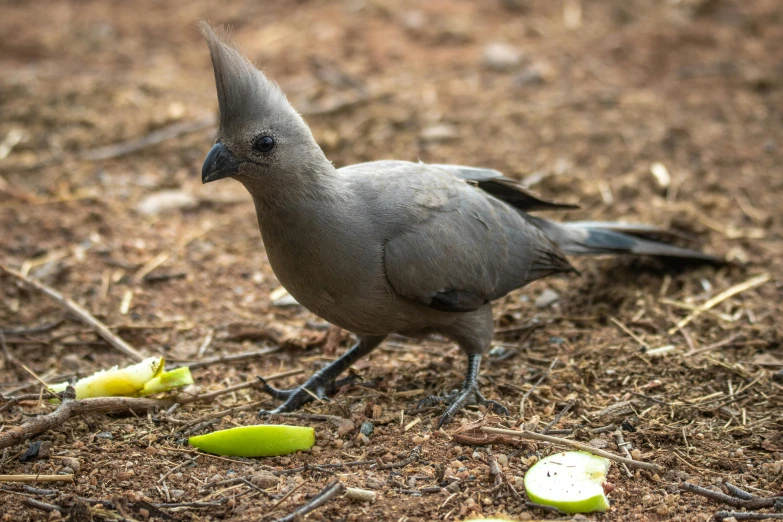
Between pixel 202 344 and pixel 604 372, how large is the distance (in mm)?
2623

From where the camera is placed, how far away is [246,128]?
4.18 metres

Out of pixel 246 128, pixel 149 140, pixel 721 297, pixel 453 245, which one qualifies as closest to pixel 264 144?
pixel 246 128

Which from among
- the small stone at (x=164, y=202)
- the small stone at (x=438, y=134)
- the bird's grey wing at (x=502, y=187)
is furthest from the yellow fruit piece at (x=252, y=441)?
the small stone at (x=438, y=134)

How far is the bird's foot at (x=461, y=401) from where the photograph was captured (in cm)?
441

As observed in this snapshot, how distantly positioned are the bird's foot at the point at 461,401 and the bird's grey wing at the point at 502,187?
1.40 m

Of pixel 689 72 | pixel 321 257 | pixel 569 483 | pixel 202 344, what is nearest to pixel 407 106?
pixel 689 72

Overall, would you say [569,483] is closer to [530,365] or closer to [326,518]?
[326,518]

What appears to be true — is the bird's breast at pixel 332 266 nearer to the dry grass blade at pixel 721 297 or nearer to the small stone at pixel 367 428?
the small stone at pixel 367 428

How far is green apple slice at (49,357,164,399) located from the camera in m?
4.34

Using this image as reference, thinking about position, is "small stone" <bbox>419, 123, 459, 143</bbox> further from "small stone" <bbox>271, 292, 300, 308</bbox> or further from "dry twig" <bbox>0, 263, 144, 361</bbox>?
"dry twig" <bbox>0, 263, 144, 361</bbox>

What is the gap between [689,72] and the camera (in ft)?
30.1

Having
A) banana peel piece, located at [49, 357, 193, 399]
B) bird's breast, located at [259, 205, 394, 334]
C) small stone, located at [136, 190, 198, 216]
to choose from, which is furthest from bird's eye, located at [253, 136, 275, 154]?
small stone, located at [136, 190, 198, 216]

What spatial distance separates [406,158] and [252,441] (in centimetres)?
408

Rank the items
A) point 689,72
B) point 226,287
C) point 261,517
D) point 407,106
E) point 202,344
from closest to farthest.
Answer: point 261,517, point 202,344, point 226,287, point 407,106, point 689,72
